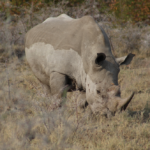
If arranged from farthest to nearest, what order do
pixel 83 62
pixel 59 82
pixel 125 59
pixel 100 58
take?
pixel 125 59 → pixel 59 82 → pixel 83 62 → pixel 100 58

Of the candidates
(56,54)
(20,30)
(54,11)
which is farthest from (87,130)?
(54,11)

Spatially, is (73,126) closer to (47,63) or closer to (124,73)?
(47,63)

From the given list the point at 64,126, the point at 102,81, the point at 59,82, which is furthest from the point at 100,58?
the point at 64,126

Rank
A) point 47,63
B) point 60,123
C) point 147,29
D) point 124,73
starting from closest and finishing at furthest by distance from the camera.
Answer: point 60,123 → point 47,63 → point 124,73 → point 147,29

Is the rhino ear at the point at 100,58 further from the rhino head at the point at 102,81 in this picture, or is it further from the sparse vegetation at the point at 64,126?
the sparse vegetation at the point at 64,126

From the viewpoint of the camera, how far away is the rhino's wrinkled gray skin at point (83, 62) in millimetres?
3949

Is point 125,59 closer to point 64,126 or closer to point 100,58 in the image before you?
point 100,58

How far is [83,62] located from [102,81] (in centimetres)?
50

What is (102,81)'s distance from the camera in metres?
3.98

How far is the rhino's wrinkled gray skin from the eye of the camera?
395cm

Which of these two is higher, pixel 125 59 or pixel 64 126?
pixel 125 59

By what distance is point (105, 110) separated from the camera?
13.0ft

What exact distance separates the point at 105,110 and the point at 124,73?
378 centimetres

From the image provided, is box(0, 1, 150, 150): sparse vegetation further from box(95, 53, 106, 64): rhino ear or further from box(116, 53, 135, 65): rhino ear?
box(116, 53, 135, 65): rhino ear
